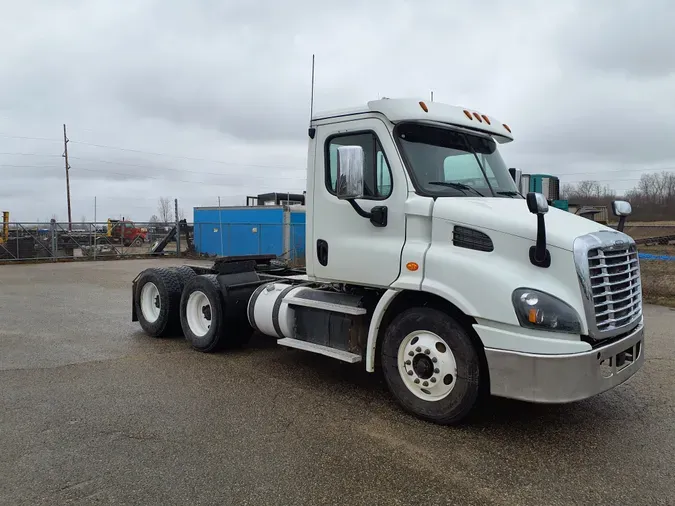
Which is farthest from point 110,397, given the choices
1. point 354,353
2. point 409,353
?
point 409,353

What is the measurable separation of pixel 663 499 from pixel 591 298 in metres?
1.40

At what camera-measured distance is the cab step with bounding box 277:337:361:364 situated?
5.04m

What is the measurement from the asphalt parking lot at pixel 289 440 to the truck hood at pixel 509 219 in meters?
1.71

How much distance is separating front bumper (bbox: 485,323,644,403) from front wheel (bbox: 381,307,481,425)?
0.70 ft

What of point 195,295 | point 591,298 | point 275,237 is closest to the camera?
point 591,298

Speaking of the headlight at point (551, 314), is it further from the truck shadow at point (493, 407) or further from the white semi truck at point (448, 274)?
the truck shadow at point (493, 407)

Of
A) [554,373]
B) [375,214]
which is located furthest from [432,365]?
[375,214]

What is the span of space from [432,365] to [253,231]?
19239 mm

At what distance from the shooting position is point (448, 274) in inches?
170

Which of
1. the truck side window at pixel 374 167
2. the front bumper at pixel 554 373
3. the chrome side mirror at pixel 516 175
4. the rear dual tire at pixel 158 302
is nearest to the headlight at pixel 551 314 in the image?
the front bumper at pixel 554 373

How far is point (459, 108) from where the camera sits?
5.25m

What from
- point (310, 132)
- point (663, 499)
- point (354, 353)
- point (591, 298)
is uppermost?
point (310, 132)

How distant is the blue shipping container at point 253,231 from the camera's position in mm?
21828

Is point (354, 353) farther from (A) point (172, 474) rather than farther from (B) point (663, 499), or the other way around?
(B) point (663, 499)
